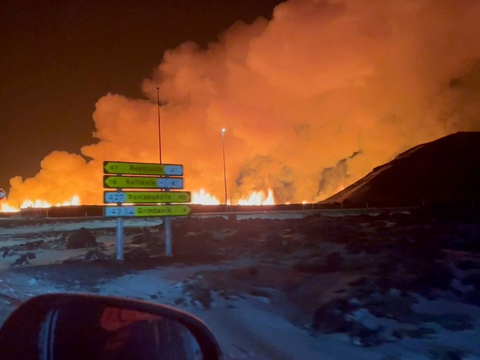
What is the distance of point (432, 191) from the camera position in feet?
189

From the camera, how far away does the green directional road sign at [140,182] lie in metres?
14.3

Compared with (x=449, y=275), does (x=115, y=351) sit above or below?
above

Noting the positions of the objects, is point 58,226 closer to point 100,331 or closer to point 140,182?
point 140,182

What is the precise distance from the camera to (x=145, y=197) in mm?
14953

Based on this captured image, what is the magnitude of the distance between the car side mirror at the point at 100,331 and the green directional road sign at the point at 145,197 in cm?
1205

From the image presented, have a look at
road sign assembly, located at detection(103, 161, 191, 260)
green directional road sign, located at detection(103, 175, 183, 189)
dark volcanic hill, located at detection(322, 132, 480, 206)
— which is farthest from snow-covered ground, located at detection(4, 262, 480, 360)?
dark volcanic hill, located at detection(322, 132, 480, 206)

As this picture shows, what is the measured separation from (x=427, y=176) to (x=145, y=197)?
53.6m

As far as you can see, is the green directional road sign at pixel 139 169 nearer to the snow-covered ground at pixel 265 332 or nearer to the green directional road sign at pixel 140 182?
the green directional road sign at pixel 140 182

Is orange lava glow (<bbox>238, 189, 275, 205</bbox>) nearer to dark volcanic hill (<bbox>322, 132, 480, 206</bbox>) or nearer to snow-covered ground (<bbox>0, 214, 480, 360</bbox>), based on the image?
dark volcanic hill (<bbox>322, 132, 480, 206</bbox>)

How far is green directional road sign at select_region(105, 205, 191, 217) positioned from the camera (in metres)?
14.3

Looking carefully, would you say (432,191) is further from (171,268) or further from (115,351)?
(115,351)

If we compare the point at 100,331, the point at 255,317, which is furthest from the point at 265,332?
the point at 100,331

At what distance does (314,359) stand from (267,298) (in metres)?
3.47

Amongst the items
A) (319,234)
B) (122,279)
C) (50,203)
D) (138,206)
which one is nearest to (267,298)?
(122,279)
